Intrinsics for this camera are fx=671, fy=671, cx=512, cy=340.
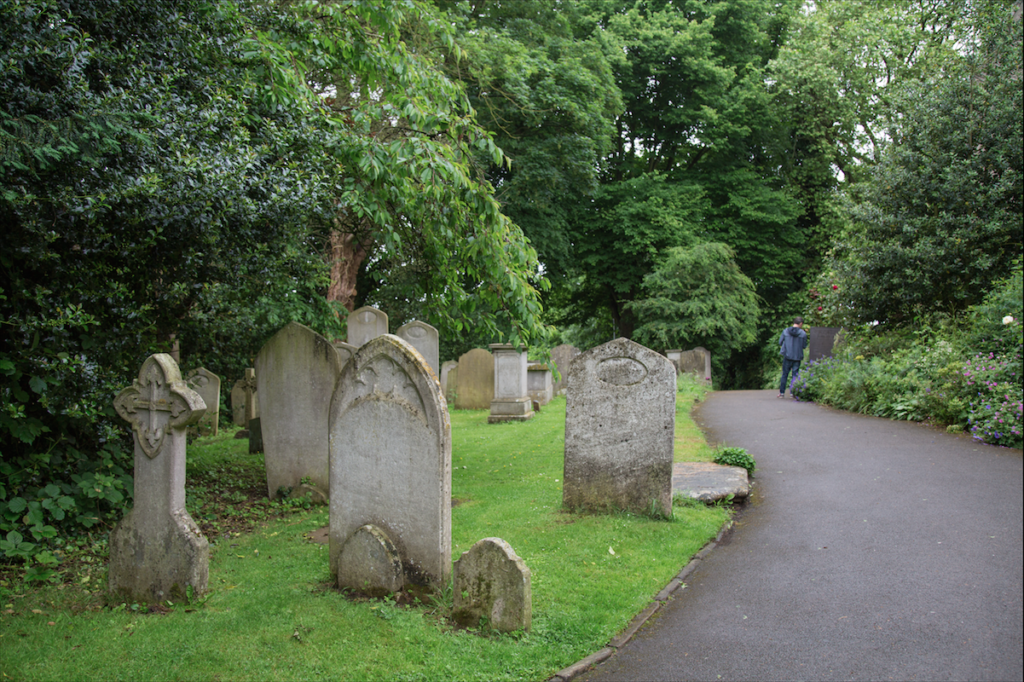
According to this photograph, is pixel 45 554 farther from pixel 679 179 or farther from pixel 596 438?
pixel 679 179

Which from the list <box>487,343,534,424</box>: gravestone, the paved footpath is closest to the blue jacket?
<box>487,343,534,424</box>: gravestone

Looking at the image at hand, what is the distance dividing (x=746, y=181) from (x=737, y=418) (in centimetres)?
1683

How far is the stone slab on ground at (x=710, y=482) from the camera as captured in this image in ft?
22.8

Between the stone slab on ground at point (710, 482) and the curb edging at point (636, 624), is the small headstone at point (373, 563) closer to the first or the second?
the curb edging at point (636, 624)

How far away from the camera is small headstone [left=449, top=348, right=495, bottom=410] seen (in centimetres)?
1623

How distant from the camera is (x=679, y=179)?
87.9ft

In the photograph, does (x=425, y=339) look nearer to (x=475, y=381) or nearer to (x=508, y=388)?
(x=508, y=388)

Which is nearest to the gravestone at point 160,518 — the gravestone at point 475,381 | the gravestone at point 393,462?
the gravestone at point 393,462

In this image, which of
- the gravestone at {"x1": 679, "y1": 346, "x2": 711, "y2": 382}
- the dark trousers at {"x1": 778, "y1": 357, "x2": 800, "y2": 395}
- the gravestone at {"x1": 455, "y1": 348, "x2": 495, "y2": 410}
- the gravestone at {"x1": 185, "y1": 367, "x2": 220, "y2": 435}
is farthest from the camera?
the gravestone at {"x1": 679, "y1": 346, "x2": 711, "y2": 382}

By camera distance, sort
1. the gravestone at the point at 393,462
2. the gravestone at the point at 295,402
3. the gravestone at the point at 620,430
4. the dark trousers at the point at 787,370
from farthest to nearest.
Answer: the dark trousers at the point at 787,370 → the gravestone at the point at 295,402 → the gravestone at the point at 620,430 → the gravestone at the point at 393,462

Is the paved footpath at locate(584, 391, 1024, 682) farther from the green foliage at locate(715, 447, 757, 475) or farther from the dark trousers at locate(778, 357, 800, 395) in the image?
the dark trousers at locate(778, 357, 800, 395)

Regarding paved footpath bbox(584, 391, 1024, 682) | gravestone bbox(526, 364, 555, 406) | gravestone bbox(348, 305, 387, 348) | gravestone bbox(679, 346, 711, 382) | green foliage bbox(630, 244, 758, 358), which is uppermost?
green foliage bbox(630, 244, 758, 358)

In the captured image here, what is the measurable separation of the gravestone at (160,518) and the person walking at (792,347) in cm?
1424

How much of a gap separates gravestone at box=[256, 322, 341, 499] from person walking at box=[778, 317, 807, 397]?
12059mm
